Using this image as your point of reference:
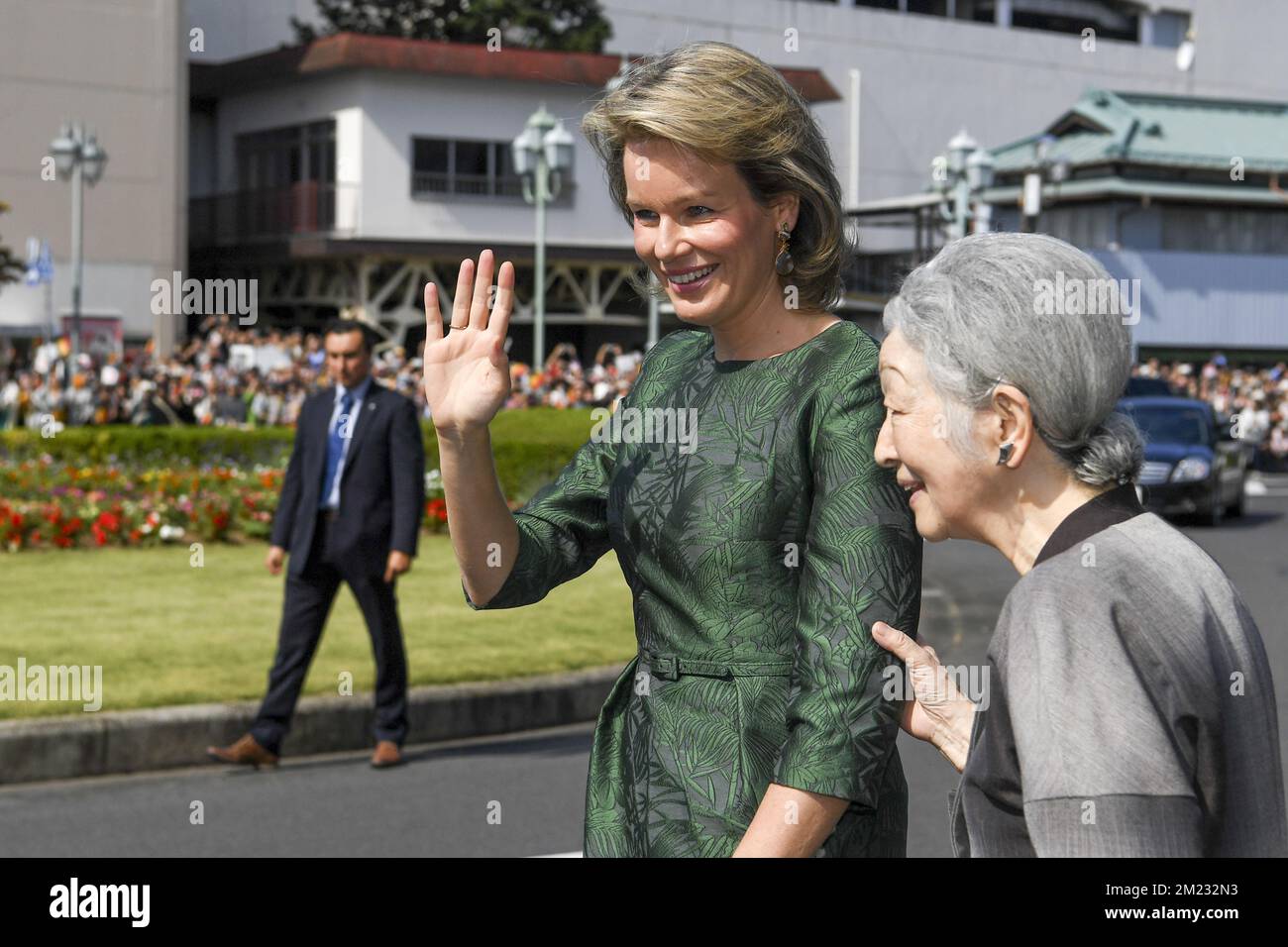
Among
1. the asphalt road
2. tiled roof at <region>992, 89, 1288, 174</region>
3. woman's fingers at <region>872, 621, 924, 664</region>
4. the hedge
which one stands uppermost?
tiled roof at <region>992, 89, 1288, 174</region>

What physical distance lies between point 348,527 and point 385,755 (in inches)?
40.0

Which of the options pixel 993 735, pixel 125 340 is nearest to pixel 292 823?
pixel 993 735

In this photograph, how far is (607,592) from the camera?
12.3m

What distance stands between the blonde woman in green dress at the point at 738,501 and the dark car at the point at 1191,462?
17165mm

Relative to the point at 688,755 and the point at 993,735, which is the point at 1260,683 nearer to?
the point at 993,735

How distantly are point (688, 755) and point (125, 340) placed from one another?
3527 cm

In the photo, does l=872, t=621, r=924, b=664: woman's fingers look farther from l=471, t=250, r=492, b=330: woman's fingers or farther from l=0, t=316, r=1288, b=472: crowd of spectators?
l=0, t=316, r=1288, b=472: crowd of spectators

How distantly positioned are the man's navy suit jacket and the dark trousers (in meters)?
0.05

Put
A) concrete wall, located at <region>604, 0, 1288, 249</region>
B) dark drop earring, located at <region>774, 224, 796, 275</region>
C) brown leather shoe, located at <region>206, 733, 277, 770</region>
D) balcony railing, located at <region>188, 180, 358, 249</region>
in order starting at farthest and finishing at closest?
concrete wall, located at <region>604, 0, 1288, 249</region> → balcony railing, located at <region>188, 180, 358, 249</region> → brown leather shoe, located at <region>206, 733, 277, 770</region> → dark drop earring, located at <region>774, 224, 796, 275</region>

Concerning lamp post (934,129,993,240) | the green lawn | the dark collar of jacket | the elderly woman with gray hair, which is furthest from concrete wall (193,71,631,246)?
the dark collar of jacket

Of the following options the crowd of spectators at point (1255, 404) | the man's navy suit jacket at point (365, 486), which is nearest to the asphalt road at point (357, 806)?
the man's navy suit jacket at point (365, 486)

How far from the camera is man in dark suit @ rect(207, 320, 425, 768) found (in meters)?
7.64

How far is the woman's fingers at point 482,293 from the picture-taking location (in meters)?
2.52

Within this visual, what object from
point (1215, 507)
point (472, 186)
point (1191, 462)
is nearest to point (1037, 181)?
point (1191, 462)
